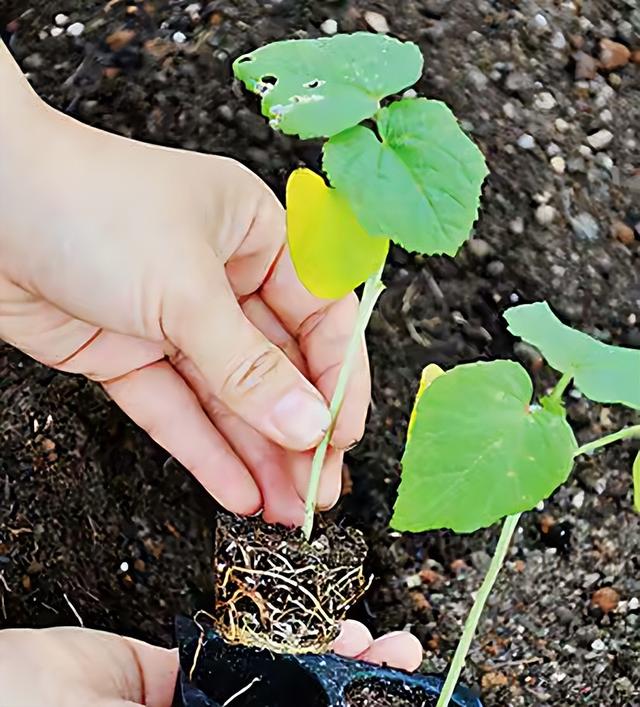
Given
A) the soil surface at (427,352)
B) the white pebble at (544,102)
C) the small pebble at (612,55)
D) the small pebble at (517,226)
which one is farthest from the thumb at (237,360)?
the small pebble at (612,55)

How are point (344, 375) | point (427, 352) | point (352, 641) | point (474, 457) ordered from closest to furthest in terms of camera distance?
1. point (474, 457)
2. point (344, 375)
3. point (352, 641)
4. point (427, 352)

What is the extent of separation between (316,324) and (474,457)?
0.46 m

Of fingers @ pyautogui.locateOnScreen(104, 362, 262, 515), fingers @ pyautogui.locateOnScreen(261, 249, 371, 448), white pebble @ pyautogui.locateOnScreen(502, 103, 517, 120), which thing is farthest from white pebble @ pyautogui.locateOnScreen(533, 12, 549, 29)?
fingers @ pyautogui.locateOnScreen(104, 362, 262, 515)

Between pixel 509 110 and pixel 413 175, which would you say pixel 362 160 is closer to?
pixel 413 175

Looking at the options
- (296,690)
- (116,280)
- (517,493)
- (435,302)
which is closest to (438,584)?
(435,302)

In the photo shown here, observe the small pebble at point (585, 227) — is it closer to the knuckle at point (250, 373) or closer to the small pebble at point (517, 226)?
the small pebble at point (517, 226)

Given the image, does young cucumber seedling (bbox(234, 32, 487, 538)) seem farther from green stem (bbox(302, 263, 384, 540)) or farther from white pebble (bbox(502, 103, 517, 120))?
white pebble (bbox(502, 103, 517, 120))

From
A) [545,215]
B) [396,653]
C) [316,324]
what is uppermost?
[316,324]

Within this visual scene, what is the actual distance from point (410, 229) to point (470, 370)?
9cm

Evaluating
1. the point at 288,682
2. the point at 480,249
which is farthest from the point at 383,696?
the point at 480,249

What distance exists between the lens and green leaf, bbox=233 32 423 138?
644 millimetres

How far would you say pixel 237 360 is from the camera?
2.69ft

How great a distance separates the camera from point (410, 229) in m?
0.62

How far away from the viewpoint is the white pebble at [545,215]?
1.32 m
